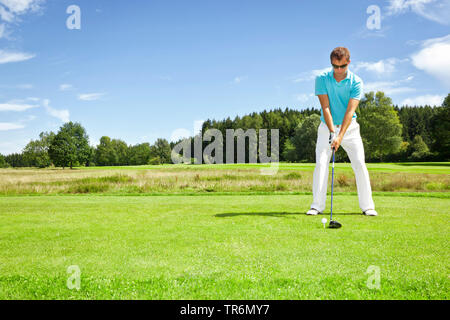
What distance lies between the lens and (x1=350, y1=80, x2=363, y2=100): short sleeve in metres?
6.04

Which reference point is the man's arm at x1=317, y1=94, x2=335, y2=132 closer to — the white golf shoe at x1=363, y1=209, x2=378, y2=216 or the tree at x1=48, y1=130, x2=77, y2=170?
the white golf shoe at x1=363, y1=209, x2=378, y2=216

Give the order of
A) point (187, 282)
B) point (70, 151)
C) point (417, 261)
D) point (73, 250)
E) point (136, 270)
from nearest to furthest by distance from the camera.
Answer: point (187, 282), point (136, 270), point (417, 261), point (73, 250), point (70, 151)

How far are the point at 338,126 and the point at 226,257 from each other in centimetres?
427

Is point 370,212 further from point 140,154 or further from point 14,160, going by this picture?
point 14,160

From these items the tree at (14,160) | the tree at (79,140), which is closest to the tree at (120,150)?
the tree at (79,140)

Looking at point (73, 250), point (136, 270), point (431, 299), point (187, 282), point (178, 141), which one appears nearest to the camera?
point (431, 299)

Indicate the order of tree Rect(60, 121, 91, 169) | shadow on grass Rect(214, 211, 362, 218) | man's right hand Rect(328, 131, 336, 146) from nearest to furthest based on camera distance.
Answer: shadow on grass Rect(214, 211, 362, 218) < man's right hand Rect(328, 131, 336, 146) < tree Rect(60, 121, 91, 169)

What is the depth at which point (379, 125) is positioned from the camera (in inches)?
2309

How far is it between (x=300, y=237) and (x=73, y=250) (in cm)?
283

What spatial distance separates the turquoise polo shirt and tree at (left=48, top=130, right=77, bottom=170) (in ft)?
209

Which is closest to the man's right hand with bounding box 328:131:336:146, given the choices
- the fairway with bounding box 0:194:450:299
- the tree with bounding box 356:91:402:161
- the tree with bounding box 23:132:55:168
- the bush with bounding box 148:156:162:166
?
the fairway with bounding box 0:194:450:299
